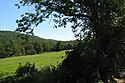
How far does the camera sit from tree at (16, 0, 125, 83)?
21.9 metres

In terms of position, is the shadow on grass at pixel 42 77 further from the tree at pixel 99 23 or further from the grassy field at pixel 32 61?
the grassy field at pixel 32 61

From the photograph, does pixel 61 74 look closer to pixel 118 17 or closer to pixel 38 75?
pixel 38 75

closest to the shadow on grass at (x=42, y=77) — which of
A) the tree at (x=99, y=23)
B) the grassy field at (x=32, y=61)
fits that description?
the tree at (x=99, y=23)

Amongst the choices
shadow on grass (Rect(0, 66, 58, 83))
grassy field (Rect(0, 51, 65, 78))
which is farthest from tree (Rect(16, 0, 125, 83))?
grassy field (Rect(0, 51, 65, 78))

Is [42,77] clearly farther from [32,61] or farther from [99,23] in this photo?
[32,61]

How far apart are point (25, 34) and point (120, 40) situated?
26.8ft

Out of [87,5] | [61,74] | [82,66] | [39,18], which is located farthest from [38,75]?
[87,5]

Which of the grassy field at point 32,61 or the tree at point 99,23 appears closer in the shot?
the tree at point 99,23

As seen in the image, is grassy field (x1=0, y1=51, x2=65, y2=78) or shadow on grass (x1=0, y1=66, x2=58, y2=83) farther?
grassy field (x1=0, y1=51, x2=65, y2=78)

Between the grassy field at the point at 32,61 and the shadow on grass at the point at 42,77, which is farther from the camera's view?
the grassy field at the point at 32,61

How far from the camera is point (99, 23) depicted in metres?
21.9

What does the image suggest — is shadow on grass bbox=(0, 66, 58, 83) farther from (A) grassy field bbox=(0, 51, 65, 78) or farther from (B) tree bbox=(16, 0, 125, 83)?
(A) grassy field bbox=(0, 51, 65, 78)

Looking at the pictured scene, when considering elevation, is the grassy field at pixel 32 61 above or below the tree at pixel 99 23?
below

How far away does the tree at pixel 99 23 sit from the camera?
71.7 feet
